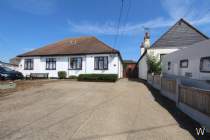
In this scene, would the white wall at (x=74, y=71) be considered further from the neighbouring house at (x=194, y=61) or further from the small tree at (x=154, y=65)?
the neighbouring house at (x=194, y=61)

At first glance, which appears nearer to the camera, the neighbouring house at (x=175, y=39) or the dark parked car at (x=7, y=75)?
the dark parked car at (x=7, y=75)

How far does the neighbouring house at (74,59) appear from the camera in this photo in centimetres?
1920

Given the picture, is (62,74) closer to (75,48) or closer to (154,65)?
(75,48)

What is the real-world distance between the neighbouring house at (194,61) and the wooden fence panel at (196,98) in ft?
11.1

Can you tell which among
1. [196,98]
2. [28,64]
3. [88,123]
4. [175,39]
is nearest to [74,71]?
[28,64]

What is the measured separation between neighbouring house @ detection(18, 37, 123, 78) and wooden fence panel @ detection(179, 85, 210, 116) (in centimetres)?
1290

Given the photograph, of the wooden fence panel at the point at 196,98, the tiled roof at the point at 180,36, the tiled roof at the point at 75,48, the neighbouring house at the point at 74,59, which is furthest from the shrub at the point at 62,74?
the wooden fence panel at the point at 196,98

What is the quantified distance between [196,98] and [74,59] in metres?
17.5

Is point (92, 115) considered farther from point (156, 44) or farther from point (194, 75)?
point (156, 44)

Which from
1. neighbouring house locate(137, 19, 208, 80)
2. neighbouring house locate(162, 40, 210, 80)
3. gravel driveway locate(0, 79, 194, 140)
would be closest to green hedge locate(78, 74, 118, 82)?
neighbouring house locate(137, 19, 208, 80)

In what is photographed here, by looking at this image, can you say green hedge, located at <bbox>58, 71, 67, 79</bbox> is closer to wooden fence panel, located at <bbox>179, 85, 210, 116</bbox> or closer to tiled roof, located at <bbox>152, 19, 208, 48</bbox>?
tiled roof, located at <bbox>152, 19, 208, 48</bbox>

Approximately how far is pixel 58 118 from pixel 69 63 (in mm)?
16405

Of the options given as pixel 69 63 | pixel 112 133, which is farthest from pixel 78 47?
pixel 112 133

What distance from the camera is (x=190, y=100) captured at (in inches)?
216
